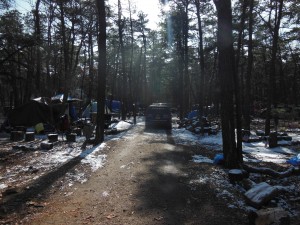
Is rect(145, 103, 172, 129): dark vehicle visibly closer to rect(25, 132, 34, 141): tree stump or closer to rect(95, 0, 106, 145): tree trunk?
rect(95, 0, 106, 145): tree trunk

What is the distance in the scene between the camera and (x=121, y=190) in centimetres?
784

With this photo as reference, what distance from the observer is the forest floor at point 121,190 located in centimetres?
619

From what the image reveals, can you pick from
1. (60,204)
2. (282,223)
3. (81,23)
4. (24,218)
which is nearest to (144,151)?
(60,204)

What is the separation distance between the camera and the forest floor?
6191 mm

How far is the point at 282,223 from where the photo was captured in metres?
5.16

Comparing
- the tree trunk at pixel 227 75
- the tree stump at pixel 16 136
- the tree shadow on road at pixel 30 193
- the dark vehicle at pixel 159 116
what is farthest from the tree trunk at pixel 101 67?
the dark vehicle at pixel 159 116

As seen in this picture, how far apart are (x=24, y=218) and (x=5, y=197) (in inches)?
59.2

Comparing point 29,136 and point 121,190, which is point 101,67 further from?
point 121,190

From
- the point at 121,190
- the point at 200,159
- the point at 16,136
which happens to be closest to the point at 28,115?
the point at 16,136

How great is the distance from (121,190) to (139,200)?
2.89 feet

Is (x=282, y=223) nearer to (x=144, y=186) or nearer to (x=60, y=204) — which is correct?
(x=144, y=186)

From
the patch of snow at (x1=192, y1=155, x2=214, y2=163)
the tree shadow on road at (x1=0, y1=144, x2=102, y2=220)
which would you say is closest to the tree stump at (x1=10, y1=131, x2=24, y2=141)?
the tree shadow on road at (x1=0, y1=144, x2=102, y2=220)

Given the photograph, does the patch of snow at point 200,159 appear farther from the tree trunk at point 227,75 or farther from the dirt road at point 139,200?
the tree trunk at point 227,75

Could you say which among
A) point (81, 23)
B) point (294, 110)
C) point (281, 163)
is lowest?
point (281, 163)
